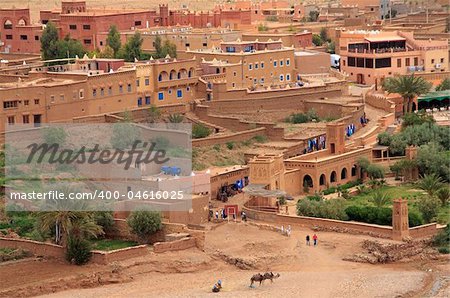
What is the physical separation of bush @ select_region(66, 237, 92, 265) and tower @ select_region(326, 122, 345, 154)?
13.0m

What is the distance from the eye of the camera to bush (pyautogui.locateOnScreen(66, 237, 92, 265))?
40.7 metres

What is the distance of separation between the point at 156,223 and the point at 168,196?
225cm

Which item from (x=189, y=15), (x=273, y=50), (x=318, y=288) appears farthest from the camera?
(x=189, y=15)

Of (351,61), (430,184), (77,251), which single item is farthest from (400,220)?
(351,61)

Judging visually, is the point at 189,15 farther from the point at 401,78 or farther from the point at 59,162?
the point at 59,162

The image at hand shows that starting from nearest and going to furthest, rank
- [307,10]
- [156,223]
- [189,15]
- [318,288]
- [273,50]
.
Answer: [318,288]
[156,223]
[273,50]
[189,15]
[307,10]

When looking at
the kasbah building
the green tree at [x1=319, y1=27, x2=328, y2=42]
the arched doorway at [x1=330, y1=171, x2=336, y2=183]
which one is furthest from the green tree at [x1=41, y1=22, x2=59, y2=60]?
the arched doorway at [x1=330, y1=171, x2=336, y2=183]

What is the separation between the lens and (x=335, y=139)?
170 feet

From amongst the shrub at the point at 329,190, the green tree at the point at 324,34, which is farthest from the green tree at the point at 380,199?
the green tree at the point at 324,34

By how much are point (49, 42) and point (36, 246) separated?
2267 cm

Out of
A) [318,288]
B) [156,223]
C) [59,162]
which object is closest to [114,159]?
[59,162]

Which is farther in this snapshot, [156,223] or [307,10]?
[307,10]

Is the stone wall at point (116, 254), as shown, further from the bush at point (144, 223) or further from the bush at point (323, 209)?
the bush at point (323, 209)

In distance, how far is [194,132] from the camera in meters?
53.3
